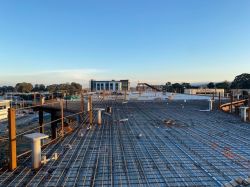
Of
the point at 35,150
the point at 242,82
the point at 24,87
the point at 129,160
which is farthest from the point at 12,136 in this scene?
the point at 24,87

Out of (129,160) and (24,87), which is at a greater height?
(24,87)

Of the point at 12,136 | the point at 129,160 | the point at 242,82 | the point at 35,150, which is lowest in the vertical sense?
the point at 129,160

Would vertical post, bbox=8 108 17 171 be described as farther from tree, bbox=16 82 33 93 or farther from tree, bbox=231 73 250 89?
tree, bbox=16 82 33 93

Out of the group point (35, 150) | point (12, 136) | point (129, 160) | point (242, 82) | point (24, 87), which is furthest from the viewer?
point (24, 87)

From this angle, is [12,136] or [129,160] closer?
[12,136]

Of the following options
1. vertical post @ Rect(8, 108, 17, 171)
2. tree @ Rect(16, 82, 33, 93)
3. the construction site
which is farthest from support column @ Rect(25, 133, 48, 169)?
tree @ Rect(16, 82, 33, 93)

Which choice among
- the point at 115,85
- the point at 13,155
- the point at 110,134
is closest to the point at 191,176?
the point at 13,155

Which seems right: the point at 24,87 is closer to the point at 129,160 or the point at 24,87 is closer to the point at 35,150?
the point at 35,150

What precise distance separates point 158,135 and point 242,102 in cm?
1641

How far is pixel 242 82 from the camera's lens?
6862 centimetres

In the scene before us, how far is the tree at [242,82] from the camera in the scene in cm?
6600

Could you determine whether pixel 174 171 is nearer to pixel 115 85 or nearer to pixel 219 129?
pixel 219 129

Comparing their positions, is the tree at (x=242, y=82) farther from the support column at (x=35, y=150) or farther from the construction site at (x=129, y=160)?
the support column at (x=35, y=150)

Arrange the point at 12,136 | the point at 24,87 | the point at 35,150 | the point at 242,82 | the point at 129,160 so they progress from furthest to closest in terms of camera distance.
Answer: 1. the point at 24,87
2. the point at 242,82
3. the point at 129,160
4. the point at 35,150
5. the point at 12,136
